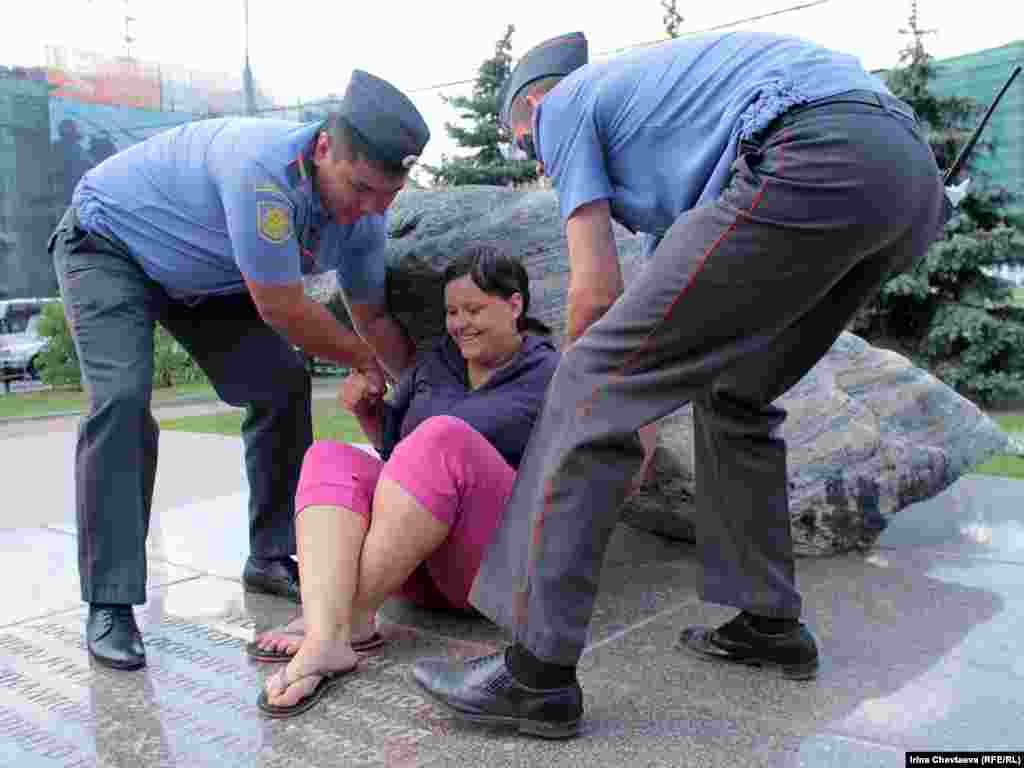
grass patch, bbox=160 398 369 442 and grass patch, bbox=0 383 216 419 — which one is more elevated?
grass patch, bbox=160 398 369 442

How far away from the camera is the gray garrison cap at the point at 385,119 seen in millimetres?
2461

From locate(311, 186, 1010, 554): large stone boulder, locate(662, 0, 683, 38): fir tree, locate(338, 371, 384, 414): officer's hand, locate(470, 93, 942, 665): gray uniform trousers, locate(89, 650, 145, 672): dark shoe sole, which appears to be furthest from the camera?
locate(662, 0, 683, 38): fir tree

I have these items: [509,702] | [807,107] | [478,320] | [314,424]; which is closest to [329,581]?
[509,702]

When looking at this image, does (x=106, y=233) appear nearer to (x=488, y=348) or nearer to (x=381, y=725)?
(x=488, y=348)

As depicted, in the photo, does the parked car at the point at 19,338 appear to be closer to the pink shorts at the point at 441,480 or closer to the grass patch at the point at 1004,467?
the grass patch at the point at 1004,467

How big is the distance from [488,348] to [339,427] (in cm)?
575

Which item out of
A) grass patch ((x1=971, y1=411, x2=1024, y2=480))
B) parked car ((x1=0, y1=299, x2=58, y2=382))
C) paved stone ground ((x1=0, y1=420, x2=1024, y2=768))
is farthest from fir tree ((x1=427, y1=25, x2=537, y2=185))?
paved stone ground ((x1=0, y1=420, x2=1024, y2=768))

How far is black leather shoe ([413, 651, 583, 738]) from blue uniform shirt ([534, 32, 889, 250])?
0.96 meters

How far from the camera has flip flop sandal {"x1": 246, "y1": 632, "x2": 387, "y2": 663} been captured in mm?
2373

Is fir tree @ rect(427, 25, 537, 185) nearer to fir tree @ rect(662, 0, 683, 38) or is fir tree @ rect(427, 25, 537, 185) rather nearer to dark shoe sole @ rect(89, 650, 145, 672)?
fir tree @ rect(662, 0, 683, 38)

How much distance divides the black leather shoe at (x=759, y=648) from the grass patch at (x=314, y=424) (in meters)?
4.98

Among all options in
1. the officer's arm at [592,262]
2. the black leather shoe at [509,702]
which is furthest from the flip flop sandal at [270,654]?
the officer's arm at [592,262]

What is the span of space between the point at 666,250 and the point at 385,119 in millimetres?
921

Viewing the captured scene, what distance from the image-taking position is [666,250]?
1892mm
